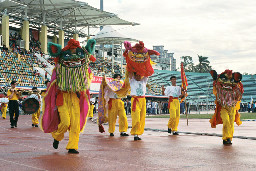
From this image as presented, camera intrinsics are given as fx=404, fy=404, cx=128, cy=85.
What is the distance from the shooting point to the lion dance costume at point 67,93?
25.1 feet

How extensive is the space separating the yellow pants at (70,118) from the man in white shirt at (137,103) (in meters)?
3.09

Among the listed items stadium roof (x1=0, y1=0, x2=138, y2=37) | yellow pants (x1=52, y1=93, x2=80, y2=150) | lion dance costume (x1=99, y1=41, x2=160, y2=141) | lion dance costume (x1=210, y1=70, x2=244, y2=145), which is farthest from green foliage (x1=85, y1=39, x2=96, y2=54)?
stadium roof (x1=0, y1=0, x2=138, y2=37)

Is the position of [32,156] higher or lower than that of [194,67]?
lower

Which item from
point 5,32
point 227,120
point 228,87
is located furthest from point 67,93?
point 5,32

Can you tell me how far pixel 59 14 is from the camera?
48.5 m

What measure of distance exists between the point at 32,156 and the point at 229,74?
5078mm

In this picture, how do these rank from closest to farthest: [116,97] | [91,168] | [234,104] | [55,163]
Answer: [91,168] → [55,163] → [234,104] → [116,97]

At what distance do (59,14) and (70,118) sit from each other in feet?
139

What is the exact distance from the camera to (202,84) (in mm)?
67750

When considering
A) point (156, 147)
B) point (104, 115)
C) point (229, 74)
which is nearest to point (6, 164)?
point (156, 147)

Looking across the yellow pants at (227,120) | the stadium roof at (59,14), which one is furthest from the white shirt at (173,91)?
the stadium roof at (59,14)

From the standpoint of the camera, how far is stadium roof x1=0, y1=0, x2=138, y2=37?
143 feet

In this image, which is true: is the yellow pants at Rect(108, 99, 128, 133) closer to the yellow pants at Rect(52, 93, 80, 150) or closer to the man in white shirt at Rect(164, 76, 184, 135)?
the man in white shirt at Rect(164, 76, 184, 135)

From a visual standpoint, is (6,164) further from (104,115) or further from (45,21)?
(45,21)
